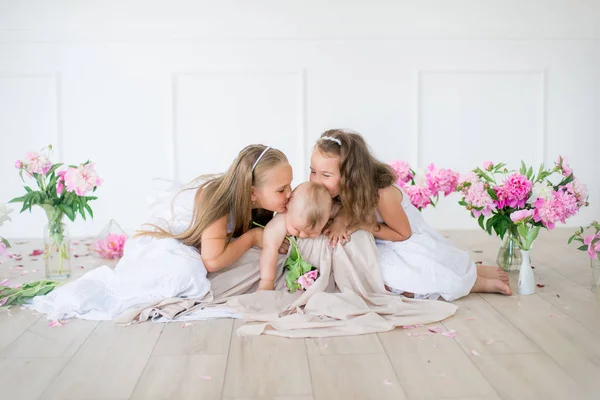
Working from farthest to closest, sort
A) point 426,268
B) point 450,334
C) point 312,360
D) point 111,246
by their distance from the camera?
point 111,246 < point 426,268 < point 450,334 < point 312,360

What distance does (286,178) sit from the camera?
9.21ft

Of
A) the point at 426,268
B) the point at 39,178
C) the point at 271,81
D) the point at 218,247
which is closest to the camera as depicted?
the point at 218,247

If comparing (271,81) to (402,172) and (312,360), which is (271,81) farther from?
(312,360)

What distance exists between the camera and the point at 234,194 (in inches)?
110

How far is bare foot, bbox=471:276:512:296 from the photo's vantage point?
9.62ft

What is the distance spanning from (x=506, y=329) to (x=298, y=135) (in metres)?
2.49

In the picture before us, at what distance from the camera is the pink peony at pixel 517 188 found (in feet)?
10.1

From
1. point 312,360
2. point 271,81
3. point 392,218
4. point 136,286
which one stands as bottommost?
point 312,360

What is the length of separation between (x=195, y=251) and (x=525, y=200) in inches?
58.0

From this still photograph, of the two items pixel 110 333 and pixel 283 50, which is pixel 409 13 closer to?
pixel 283 50

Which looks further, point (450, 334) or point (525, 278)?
point (525, 278)

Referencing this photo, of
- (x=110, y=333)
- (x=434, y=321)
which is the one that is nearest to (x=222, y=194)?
(x=110, y=333)

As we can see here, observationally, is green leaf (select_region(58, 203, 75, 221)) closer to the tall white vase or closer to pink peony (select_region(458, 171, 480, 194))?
pink peony (select_region(458, 171, 480, 194))

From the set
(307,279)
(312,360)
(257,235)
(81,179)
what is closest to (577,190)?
(307,279)
